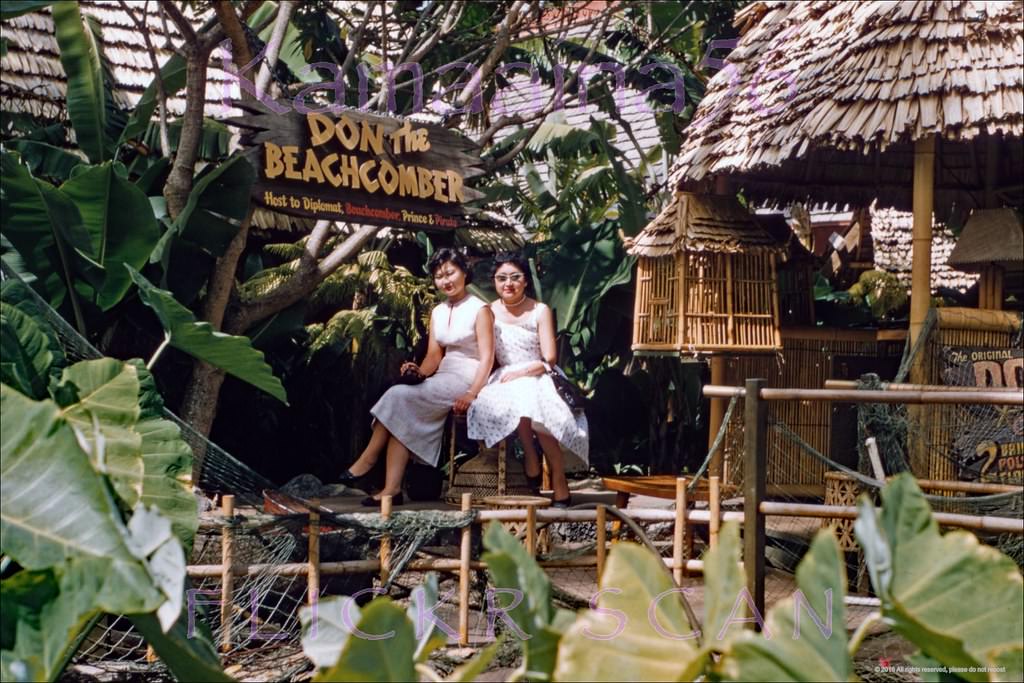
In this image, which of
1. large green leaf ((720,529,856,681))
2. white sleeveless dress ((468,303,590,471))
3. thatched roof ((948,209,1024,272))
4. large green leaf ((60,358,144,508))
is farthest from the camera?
thatched roof ((948,209,1024,272))

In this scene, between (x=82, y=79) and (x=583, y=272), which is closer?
(x=82, y=79)

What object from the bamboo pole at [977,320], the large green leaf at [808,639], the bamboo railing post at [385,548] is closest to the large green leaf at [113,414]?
the large green leaf at [808,639]

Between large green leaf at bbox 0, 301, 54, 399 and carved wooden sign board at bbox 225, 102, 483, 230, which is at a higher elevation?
carved wooden sign board at bbox 225, 102, 483, 230

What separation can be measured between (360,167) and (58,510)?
5376 millimetres

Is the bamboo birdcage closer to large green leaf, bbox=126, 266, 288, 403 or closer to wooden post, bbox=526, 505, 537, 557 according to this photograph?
wooden post, bbox=526, 505, 537, 557

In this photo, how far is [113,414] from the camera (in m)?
1.34

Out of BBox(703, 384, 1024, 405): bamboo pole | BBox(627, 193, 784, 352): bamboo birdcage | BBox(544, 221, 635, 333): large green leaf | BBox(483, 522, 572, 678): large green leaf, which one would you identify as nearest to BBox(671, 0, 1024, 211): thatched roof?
BBox(627, 193, 784, 352): bamboo birdcage

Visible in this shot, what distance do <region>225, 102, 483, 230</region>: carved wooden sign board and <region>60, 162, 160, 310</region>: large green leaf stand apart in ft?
2.00

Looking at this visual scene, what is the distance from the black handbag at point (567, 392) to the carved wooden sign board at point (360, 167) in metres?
1.18

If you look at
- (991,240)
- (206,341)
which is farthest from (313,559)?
(991,240)

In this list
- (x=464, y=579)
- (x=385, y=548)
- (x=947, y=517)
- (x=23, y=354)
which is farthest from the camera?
(x=464, y=579)

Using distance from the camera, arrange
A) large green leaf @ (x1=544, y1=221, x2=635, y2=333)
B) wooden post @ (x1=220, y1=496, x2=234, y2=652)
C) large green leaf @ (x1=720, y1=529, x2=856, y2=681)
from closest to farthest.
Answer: large green leaf @ (x1=720, y1=529, x2=856, y2=681) → wooden post @ (x1=220, y1=496, x2=234, y2=652) → large green leaf @ (x1=544, y1=221, x2=635, y2=333)

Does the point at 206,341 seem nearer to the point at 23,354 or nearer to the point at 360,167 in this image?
the point at 360,167

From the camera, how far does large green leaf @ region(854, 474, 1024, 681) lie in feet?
2.60
